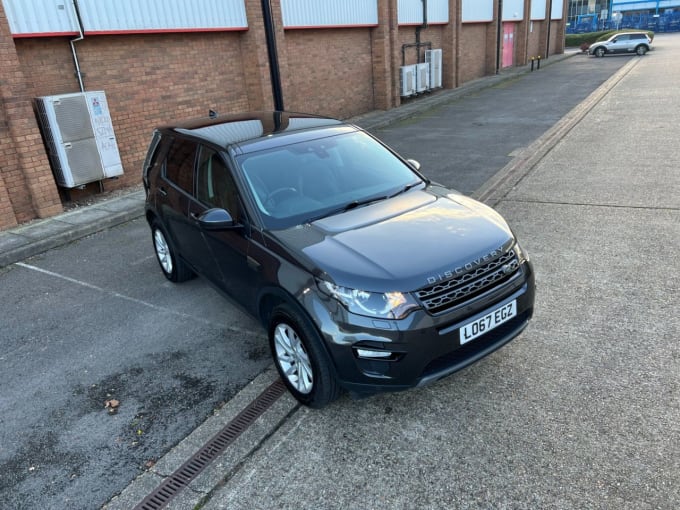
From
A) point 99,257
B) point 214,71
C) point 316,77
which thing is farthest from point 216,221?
point 316,77

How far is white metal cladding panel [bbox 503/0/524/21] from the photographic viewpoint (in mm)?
27047

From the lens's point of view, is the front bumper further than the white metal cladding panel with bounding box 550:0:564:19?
No

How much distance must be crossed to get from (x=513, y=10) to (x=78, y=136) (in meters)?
26.5

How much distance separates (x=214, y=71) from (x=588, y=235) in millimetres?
8826

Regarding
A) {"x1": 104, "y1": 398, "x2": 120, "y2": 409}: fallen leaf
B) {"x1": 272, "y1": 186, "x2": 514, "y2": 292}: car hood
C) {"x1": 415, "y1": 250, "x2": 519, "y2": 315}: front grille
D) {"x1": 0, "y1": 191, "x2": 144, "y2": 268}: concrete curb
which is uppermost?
{"x1": 272, "y1": 186, "x2": 514, "y2": 292}: car hood

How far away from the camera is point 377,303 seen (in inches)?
120

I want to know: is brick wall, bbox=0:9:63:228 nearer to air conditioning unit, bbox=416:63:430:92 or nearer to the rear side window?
the rear side window

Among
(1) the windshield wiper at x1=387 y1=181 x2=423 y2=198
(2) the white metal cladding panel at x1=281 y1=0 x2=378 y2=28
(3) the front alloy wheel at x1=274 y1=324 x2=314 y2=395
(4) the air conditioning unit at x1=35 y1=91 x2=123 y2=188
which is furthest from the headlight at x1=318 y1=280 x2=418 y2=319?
(2) the white metal cladding panel at x1=281 y1=0 x2=378 y2=28

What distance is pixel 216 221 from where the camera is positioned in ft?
12.6

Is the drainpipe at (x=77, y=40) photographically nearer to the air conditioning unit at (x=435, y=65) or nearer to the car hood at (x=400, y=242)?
the car hood at (x=400, y=242)

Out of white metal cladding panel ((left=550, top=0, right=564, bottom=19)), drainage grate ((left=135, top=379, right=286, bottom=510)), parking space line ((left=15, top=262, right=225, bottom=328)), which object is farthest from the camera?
white metal cladding panel ((left=550, top=0, right=564, bottom=19))

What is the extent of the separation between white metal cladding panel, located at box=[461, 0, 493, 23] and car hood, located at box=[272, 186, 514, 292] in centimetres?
2155

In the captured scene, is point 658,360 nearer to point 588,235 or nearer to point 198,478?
point 588,235

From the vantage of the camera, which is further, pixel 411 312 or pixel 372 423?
pixel 372 423
